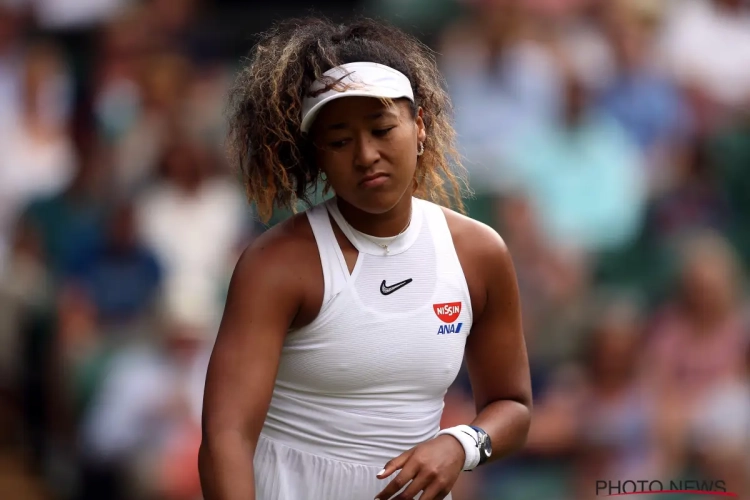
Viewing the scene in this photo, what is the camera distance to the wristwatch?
275cm

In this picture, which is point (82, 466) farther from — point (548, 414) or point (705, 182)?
point (705, 182)

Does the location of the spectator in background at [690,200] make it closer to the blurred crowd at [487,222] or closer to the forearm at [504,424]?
the blurred crowd at [487,222]

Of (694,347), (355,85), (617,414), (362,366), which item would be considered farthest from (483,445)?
(694,347)

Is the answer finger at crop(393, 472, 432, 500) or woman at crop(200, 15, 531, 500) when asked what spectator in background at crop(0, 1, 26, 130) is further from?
finger at crop(393, 472, 432, 500)

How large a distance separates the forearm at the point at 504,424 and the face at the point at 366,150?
60 cm

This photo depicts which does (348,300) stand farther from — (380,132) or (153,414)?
(153,414)

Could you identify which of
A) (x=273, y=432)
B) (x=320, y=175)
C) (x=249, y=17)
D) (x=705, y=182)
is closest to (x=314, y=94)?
(x=320, y=175)

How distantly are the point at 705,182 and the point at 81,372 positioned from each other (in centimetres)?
343

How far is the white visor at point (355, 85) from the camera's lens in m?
2.60

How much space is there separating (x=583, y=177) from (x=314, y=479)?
378cm

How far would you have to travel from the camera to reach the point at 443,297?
2.77 metres

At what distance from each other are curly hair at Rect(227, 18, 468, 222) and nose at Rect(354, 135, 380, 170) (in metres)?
0.18

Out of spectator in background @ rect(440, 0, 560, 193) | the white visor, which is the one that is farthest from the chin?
spectator in background @ rect(440, 0, 560, 193)

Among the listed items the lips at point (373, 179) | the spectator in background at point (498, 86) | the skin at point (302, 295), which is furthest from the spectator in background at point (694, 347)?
the lips at point (373, 179)
